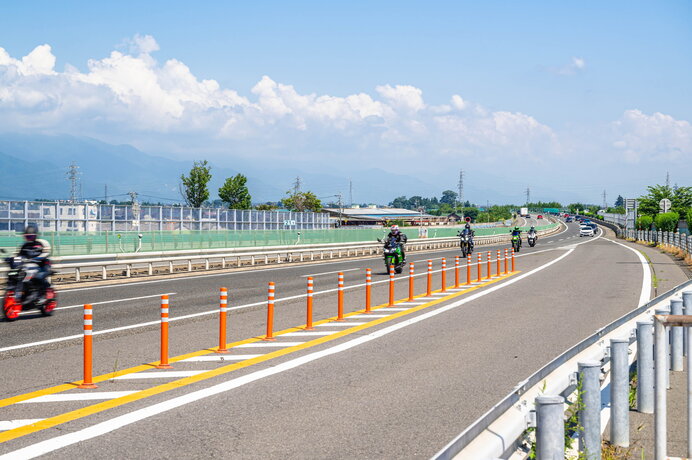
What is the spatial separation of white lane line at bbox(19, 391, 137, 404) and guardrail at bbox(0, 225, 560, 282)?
16227 millimetres

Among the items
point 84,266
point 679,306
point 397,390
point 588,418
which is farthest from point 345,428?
point 84,266

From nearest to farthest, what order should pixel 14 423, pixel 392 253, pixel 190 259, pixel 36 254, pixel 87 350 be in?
pixel 14 423 → pixel 87 350 → pixel 36 254 → pixel 392 253 → pixel 190 259

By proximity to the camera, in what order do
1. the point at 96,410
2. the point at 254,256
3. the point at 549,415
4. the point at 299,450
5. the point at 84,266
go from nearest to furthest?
the point at 549,415
the point at 299,450
the point at 96,410
the point at 84,266
the point at 254,256

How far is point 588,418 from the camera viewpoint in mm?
5766

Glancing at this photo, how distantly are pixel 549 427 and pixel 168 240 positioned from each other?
32.0 metres

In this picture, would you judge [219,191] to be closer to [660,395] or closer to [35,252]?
[35,252]

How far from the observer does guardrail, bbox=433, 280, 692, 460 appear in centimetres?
457

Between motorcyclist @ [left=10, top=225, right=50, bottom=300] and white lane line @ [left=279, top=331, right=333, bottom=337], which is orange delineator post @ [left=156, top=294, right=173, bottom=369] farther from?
motorcyclist @ [left=10, top=225, right=50, bottom=300]

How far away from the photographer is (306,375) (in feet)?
31.6

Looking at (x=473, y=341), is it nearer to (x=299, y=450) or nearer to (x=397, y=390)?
(x=397, y=390)

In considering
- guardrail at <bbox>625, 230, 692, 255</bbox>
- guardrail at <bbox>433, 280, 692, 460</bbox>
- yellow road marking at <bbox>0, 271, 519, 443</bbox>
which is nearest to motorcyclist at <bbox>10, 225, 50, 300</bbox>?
yellow road marking at <bbox>0, 271, 519, 443</bbox>

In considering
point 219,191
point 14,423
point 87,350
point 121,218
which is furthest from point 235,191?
point 14,423

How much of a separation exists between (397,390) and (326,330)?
16.7ft

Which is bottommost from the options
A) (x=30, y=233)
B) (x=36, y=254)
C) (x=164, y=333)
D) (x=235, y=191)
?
(x=164, y=333)
